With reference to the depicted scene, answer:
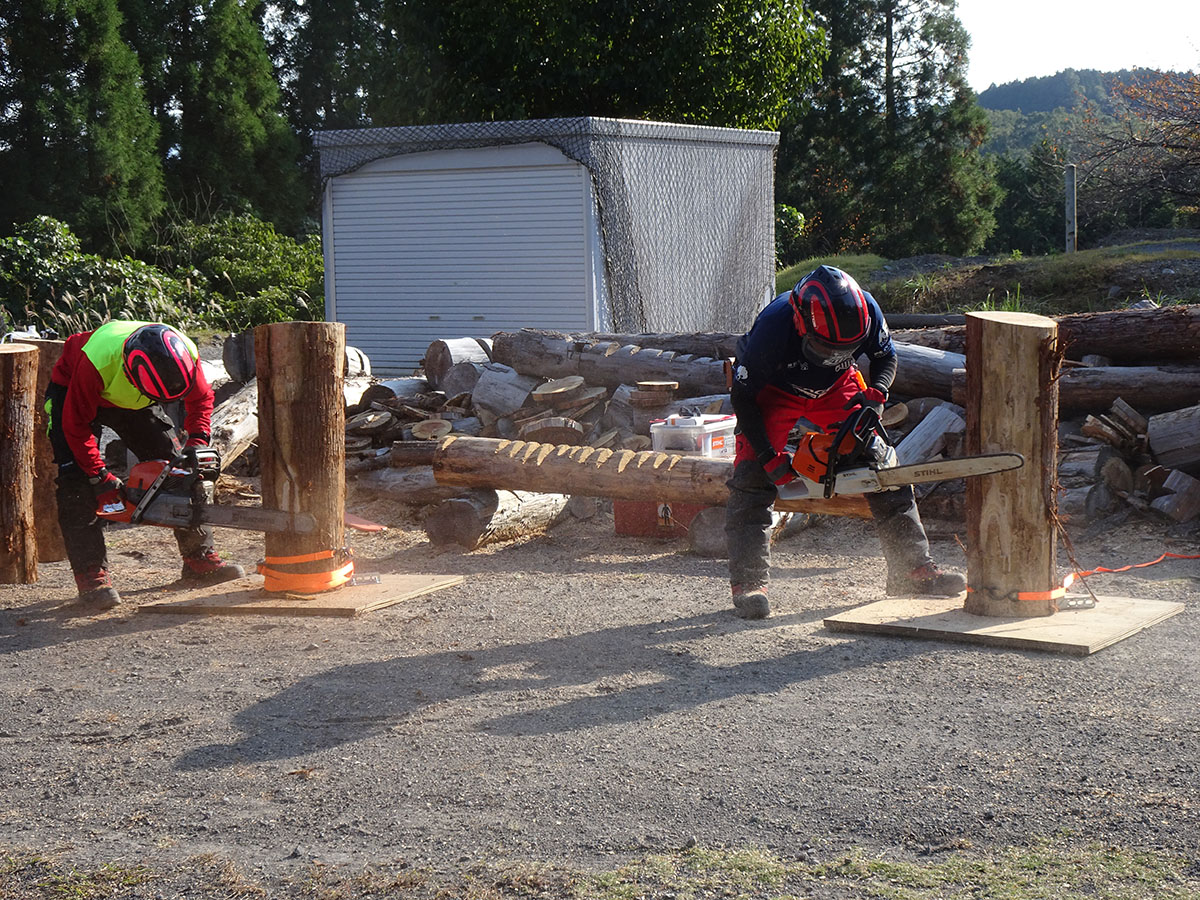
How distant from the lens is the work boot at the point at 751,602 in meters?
5.46

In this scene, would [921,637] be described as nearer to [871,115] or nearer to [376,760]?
[376,760]

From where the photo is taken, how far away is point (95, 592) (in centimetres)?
614

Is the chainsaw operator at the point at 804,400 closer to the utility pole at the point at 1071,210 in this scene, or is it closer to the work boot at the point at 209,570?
the work boot at the point at 209,570

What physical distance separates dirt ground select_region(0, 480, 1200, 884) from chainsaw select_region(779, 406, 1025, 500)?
0.68m

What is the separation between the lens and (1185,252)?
55.6 feet

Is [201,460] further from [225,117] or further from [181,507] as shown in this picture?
[225,117]

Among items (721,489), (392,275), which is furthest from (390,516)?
(392,275)

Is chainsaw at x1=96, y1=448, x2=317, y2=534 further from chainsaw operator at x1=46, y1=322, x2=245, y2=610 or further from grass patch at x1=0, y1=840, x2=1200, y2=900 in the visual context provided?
grass patch at x1=0, y1=840, x2=1200, y2=900

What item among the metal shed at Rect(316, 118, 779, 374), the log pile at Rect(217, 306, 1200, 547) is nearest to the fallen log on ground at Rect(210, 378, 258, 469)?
the log pile at Rect(217, 306, 1200, 547)

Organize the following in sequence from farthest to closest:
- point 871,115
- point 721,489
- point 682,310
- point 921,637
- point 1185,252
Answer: point 871,115, point 1185,252, point 682,310, point 721,489, point 921,637

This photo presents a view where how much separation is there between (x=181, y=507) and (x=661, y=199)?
9.35m

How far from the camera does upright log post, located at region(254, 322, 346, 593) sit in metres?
5.96

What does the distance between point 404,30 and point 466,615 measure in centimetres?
1820

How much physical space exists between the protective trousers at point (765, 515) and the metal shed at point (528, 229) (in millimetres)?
8183
